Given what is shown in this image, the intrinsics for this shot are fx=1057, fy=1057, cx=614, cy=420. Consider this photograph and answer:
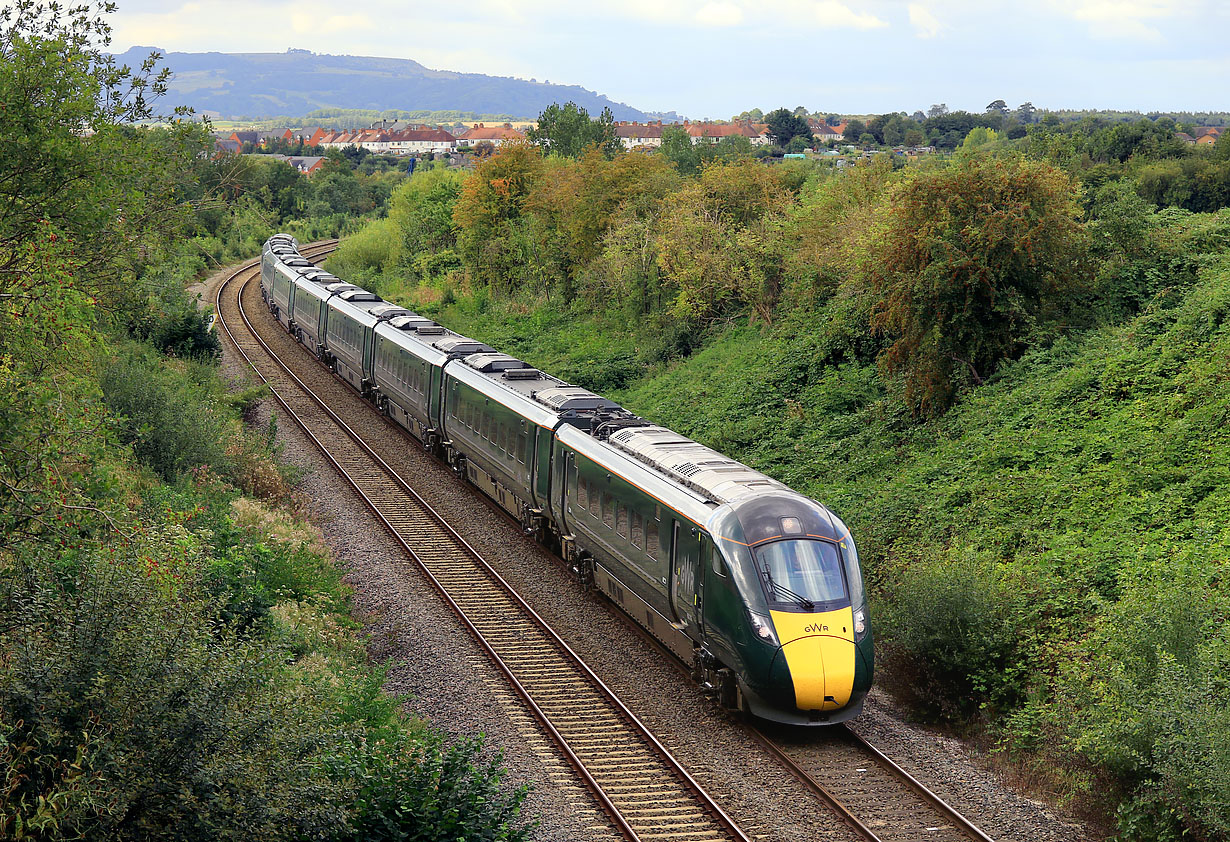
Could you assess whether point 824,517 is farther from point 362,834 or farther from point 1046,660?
point 362,834

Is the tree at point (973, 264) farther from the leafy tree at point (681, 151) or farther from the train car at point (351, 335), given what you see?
the leafy tree at point (681, 151)

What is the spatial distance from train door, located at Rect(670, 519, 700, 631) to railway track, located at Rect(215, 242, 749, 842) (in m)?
1.59

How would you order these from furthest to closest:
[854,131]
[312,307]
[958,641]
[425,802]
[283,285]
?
[854,131] → [283,285] → [312,307] → [958,641] → [425,802]

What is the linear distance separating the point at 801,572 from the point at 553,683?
4.42m

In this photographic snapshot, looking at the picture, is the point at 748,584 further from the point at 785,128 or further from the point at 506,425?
the point at 785,128

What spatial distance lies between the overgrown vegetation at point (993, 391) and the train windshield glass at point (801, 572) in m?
1.81

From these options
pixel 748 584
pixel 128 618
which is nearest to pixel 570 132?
pixel 748 584

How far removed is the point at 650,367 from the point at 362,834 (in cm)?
2829

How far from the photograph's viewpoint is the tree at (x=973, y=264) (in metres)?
22.1

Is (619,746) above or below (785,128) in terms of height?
below

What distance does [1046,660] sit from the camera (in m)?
14.0

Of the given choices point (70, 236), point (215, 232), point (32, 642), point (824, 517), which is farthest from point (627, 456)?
point (215, 232)

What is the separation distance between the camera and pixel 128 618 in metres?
8.93

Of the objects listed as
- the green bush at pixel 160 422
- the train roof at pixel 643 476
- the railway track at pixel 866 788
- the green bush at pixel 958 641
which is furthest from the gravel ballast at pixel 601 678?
the green bush at pixel 160 422
